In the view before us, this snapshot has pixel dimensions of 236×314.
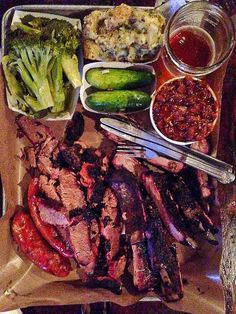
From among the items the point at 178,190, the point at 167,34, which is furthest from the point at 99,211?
the point at 167,34

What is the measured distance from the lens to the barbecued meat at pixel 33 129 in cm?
282

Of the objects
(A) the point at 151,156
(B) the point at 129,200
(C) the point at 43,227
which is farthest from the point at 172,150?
(C) the point at 43,227

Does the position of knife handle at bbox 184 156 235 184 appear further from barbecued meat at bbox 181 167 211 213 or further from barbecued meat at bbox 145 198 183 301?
barbecued meat at bbox 145 198 183 301

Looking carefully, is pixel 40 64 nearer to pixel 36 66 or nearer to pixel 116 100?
pixel 36 66

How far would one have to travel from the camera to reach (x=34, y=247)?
2.76 m

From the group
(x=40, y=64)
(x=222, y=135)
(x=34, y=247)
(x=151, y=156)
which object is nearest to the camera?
(x=40, y=64)

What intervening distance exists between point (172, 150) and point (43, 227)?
2.48 ft

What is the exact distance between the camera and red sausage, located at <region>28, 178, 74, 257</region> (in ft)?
9.14

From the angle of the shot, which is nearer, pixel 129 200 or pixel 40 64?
pixel 40 64

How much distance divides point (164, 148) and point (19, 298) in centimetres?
101

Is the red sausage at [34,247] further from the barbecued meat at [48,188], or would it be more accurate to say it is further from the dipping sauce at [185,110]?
the dipping sauce at [185,110]

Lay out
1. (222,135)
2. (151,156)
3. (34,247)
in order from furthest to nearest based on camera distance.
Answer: (222,135) < (151,156) < (34,247)

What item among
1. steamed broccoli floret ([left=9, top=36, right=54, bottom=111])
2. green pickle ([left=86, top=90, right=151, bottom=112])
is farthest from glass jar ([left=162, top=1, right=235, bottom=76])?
steamed broccoli floret ([left=9, top=36, right=54, bottom=111])

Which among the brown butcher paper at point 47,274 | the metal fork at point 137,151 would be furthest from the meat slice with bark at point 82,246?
the metal fork at point 137,151
